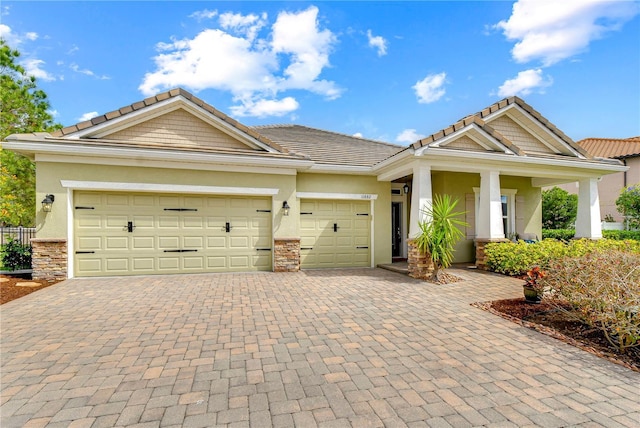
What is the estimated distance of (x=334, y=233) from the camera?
10344 mm

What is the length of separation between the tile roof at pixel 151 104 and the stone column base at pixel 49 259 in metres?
2.79

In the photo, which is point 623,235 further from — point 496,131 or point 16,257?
point 16,257

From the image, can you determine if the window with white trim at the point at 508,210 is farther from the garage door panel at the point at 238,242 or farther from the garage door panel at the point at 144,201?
the garage door panel at the point at 144,201

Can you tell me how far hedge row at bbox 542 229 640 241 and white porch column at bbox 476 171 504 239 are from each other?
374 inches

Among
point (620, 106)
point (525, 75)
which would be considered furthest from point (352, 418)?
point (620, 106)

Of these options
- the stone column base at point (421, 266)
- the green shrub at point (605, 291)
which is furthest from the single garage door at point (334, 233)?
the green shrub at point (605, 291)

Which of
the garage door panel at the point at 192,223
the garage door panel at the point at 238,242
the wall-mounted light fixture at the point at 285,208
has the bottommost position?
the garage door panel at the point at 238,242

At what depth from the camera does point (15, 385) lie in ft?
9.77

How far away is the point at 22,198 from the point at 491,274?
67.4 ft

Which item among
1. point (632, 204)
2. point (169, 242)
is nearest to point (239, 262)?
point (169, 242)

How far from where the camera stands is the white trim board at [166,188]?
26.5 feet

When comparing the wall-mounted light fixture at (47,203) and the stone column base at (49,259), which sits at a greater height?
the wall-mounted light fixture at (47,203)

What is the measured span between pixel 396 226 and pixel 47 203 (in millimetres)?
10842

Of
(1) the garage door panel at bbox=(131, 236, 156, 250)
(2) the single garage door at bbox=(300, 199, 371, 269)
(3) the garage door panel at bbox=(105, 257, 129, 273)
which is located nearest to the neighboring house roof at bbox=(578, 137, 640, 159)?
(2) the single garage door at bbox=(300, 199, 371, 269)
